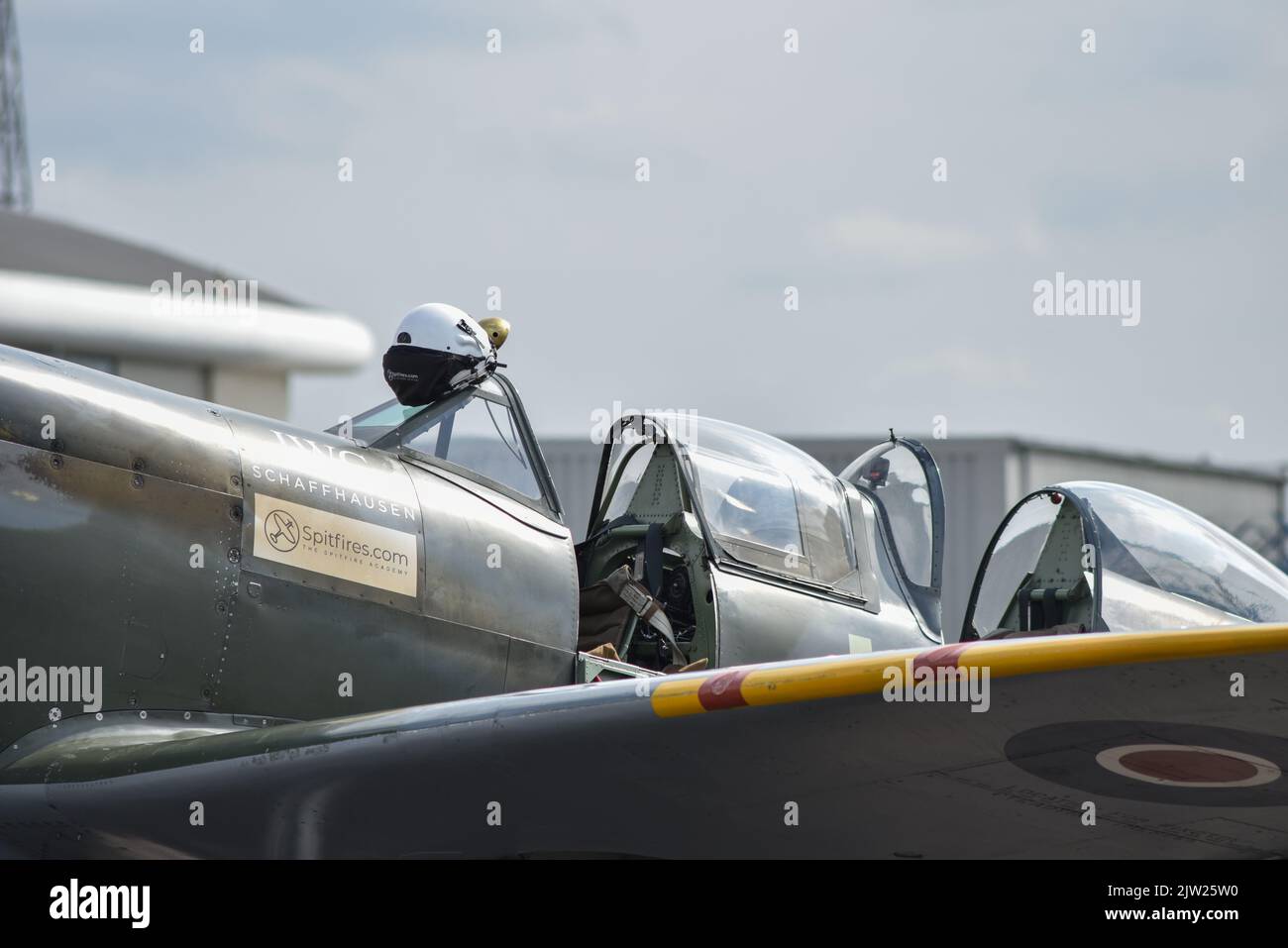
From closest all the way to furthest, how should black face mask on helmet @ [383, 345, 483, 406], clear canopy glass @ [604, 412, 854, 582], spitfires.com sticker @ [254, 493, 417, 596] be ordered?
spitfires.com sticker @ [254, 493, 417, 596]
black face mask on helmet @ [383, 345, 483, 406]
clear canopy glass @ [604, 412, 854, 582]

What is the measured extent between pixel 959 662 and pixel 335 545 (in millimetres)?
2484

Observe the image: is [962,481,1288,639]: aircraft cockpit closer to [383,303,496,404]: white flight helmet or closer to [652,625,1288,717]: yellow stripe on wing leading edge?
[383,303,496,404]: white flight helmet

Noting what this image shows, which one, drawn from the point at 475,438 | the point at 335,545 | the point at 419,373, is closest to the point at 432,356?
the point at 419,373

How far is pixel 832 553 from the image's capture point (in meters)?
7.17

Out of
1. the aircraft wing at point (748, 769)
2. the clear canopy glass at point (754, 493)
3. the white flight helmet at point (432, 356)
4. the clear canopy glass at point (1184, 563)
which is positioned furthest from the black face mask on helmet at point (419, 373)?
the clear canopy glass at point (1184, 563)

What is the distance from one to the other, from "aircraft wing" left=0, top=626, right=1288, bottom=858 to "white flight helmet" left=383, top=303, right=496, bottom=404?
168 centimetres

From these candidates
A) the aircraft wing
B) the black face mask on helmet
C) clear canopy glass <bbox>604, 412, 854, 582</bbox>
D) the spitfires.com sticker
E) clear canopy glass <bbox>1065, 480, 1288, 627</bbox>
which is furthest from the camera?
clear canopy glass <bbox>604, 412, 854, 582</bbox>

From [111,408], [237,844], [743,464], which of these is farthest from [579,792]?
[743,464]

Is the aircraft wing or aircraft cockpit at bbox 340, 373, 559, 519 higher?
aircraft cockpit at bbox 340, 373, 559, 519

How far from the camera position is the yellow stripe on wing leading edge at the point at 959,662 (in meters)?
3.30

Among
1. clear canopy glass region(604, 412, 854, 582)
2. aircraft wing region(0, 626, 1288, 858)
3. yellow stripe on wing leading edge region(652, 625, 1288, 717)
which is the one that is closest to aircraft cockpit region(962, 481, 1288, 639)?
clear canopy glass region(604, 412, 854, 582)

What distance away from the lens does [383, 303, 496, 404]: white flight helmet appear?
601 cm

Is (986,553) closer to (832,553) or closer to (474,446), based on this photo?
(832,553)
